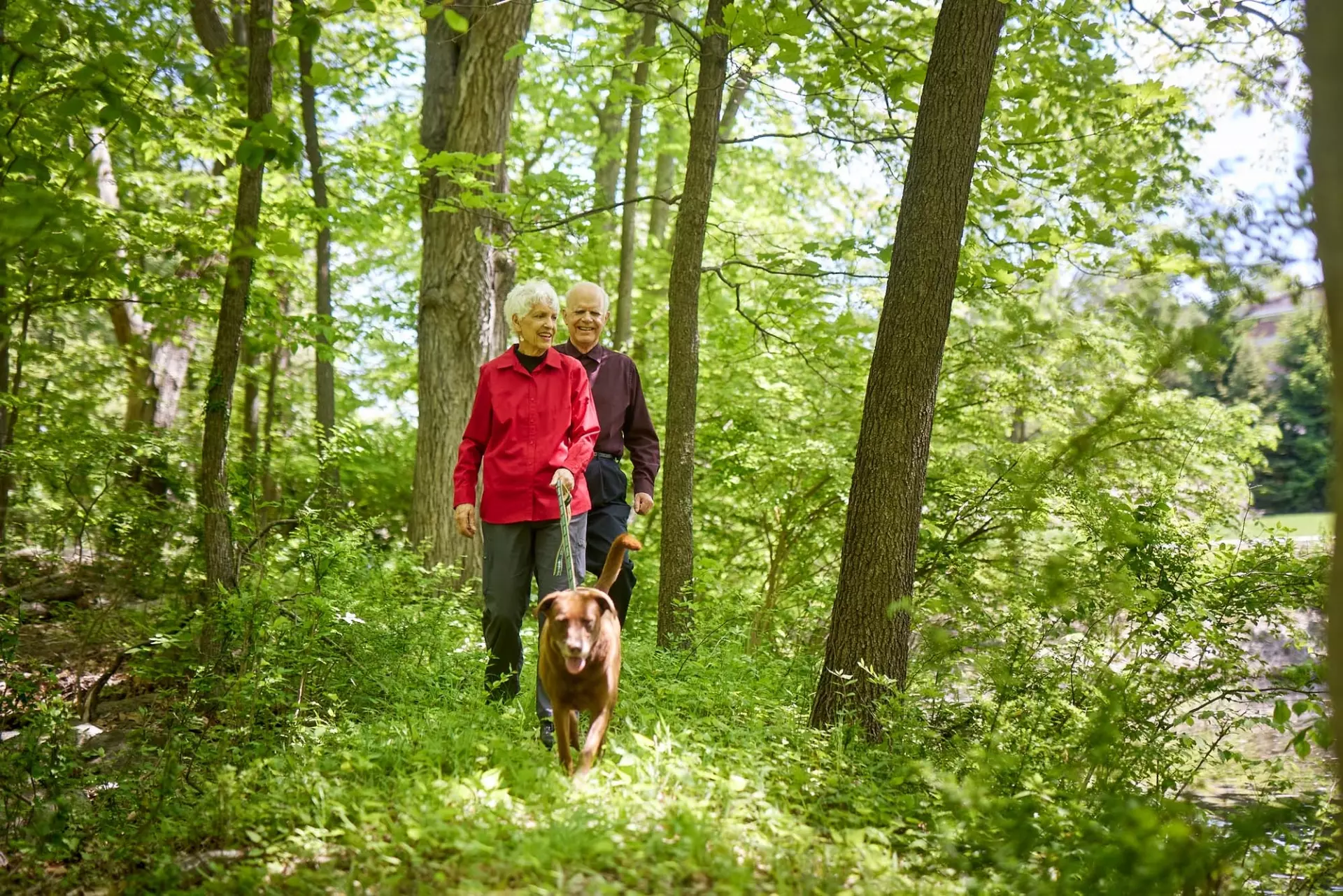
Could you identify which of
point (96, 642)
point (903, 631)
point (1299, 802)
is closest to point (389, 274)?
point (96, 642)

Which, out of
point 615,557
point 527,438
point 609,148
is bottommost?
point 615,557

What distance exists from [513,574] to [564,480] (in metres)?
0.60

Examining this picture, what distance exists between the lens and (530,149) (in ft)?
49.0

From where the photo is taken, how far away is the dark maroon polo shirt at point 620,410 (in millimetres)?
5801

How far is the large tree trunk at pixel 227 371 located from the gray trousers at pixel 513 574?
1773 millimetres

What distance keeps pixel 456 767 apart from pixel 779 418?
24.4 feet

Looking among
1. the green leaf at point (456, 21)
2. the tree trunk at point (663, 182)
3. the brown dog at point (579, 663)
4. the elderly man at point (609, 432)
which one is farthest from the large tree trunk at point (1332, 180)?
the tree trunk at point (663, 182)

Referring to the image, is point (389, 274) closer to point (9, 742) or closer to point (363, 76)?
point (363, 76)

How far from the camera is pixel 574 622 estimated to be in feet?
12.7

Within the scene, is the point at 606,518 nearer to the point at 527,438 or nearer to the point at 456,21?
the point at 527,438

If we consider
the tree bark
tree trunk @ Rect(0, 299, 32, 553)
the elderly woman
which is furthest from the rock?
the tree bark

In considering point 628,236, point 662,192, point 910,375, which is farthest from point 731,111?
point 910,375

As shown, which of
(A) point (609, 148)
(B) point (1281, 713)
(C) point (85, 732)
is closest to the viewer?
(B) point (1281, 713)

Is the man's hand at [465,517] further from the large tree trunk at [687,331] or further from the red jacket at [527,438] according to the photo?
the large tree trunk at [687,331]
